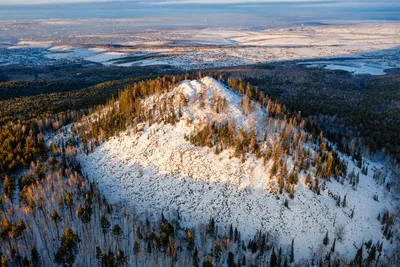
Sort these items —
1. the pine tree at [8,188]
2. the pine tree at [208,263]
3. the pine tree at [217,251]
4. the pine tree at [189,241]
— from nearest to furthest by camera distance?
the pine tree at [208,263], the pine tree at [217,251], the pine tree at [189,241], the pine tree at [8,188]

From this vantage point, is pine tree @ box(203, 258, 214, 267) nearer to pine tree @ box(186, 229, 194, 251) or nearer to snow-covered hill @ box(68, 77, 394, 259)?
pine tree @ box(186, 229, 194, 251)

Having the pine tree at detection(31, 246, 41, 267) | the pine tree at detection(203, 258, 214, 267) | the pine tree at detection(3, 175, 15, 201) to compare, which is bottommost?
the pine tree at detection(203, 258, 214, 267)

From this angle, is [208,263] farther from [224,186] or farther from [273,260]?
[224,186]

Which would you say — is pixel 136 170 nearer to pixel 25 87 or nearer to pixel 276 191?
pixel 276 191

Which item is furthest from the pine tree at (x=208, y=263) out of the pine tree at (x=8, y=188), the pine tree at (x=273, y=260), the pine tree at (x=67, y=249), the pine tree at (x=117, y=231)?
the pine tree at (x=8, y=188)

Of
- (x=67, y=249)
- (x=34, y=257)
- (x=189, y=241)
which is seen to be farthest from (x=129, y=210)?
(x=34, y=257)

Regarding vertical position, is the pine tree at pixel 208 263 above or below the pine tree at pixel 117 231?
below

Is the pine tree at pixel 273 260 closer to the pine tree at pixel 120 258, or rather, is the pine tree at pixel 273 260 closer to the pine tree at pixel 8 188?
the pine tree at pixel 120 258

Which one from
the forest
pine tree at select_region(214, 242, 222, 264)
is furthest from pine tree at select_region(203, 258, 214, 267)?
pine tree at select_region(214, 242, 222, 264)
